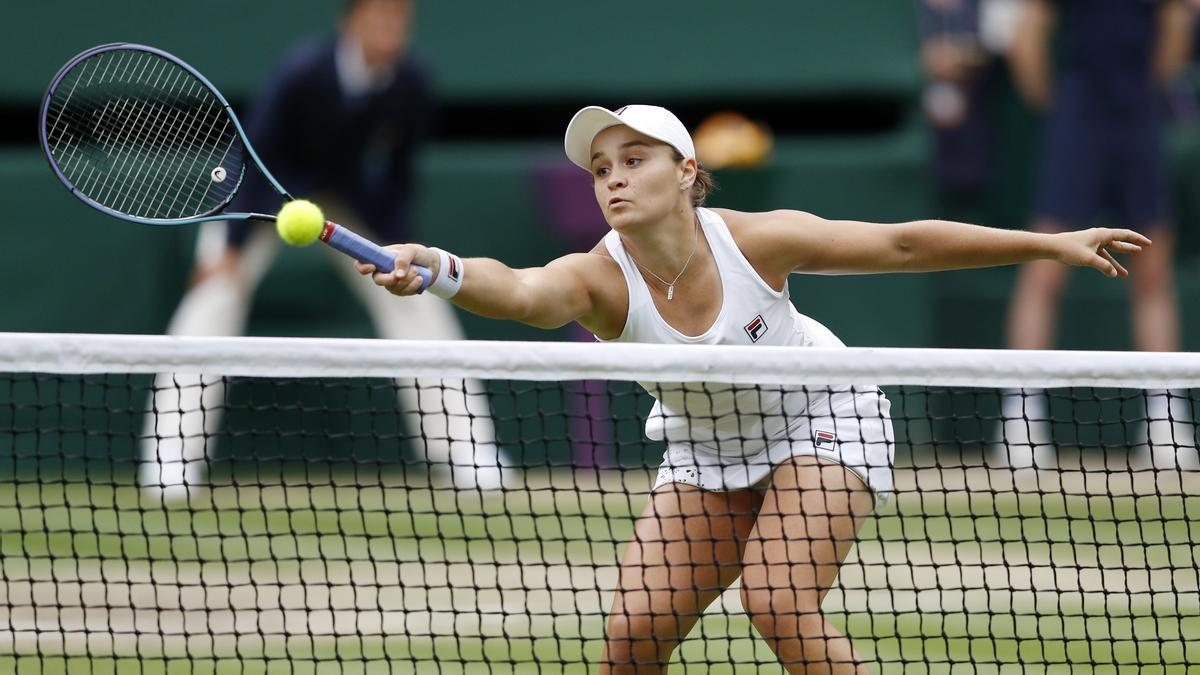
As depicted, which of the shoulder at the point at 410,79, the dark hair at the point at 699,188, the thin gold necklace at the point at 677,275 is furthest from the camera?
the shoulder at the point at 410,79

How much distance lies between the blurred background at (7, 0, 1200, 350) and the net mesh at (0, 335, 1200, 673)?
0.50m

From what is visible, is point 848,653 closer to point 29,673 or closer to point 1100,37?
point 29,673

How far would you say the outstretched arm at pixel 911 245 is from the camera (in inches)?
161

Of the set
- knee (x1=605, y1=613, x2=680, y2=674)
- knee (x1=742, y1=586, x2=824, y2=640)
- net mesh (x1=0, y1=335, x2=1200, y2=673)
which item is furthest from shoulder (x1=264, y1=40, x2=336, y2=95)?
knee (x1=742, y1=586, x2=824, y2=640)

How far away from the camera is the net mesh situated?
4113 mm

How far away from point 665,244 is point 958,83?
A: 5.35 metres

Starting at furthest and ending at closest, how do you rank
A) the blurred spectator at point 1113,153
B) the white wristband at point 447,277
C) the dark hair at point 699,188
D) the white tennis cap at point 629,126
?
the blurred spectator at point 1113,153 → the dark hair at point 699,188 → the white tennis cap at point 629,126 → the white wristband at point 447,277

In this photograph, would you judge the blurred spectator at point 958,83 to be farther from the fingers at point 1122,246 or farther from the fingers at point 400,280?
the fingers at point 400,280

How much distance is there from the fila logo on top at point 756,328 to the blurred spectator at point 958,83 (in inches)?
196

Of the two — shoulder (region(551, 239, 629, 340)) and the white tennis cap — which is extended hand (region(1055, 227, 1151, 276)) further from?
shoulder (region(551, 239, 629, 340))

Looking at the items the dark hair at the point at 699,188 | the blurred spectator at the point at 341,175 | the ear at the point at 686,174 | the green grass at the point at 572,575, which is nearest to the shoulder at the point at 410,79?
the blurred spectator at the point at 341,175

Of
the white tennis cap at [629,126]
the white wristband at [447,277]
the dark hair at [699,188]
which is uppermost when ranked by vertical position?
the white tennis cap at [629,126]

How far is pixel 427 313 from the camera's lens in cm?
817

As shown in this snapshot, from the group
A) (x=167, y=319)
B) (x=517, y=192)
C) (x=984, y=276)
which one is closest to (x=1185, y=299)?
(x=984, y=276)
